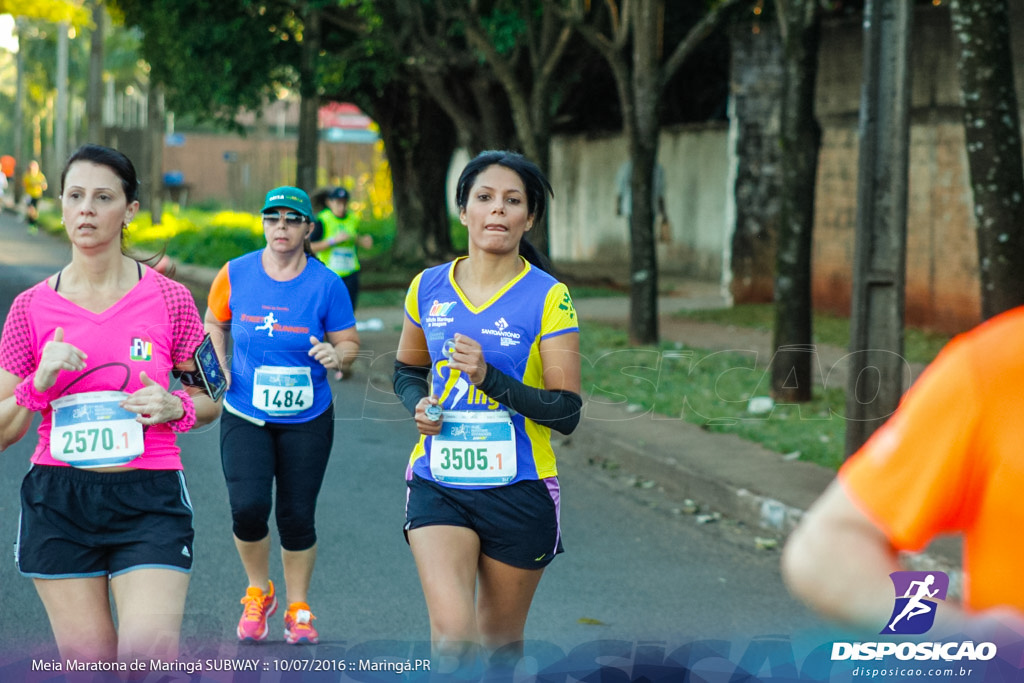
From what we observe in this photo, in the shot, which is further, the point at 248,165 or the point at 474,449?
the point at 248,165

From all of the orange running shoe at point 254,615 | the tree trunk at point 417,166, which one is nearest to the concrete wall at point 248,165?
the tree trunk at point 417,166

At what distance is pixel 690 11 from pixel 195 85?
8674mm

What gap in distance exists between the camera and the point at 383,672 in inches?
179

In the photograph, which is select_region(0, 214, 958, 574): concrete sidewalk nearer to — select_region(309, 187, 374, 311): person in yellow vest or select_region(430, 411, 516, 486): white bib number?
select_region(309, 187, 374, 311): person in yellow vest

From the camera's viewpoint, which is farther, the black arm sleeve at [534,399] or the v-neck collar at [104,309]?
the black arm sleeve at [534,399]

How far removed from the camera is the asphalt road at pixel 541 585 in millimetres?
5453

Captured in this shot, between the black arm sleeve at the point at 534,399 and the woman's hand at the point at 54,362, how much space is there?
44.2 inches

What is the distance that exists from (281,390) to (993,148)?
4.47 metres

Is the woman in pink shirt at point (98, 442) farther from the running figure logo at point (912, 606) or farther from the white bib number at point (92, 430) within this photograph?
the running figure logo at point (912, 606)

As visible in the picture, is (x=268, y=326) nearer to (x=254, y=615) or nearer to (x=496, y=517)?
(x=254, y=615)

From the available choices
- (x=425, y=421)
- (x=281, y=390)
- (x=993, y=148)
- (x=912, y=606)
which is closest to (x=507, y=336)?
(x=425, y=421)

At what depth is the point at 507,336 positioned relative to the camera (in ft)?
13.1

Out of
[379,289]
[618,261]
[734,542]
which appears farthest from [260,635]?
[618,261]

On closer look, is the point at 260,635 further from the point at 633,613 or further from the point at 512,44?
the point at 512,44
